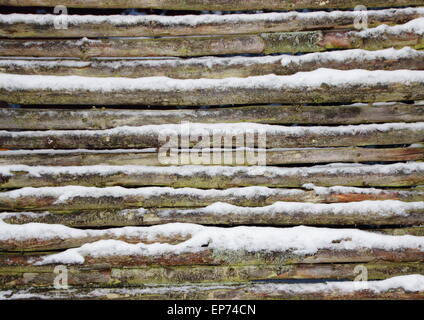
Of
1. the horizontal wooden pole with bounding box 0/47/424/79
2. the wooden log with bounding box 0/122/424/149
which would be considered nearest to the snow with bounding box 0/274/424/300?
the wooden log with bounding box 0/122/424/149

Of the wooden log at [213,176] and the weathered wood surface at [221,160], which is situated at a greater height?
the weathered wood surface at [221,160]

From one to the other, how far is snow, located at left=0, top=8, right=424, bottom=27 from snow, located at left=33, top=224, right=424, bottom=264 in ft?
5.17

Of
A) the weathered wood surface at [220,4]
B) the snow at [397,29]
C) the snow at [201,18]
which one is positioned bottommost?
the snow at [397,29]

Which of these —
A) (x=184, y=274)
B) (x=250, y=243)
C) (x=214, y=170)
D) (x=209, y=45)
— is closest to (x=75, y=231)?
(x=184, y=274)

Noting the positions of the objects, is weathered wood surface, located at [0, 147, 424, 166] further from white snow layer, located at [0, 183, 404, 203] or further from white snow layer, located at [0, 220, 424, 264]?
white snow layer, located at [0, 220, 424, 264]

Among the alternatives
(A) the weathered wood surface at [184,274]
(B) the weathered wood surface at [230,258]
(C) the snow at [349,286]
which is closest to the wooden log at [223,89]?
(B) the weathered wood surface at [230,258]

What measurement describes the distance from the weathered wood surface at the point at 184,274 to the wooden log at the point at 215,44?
1631mm

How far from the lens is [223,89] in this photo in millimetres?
1937

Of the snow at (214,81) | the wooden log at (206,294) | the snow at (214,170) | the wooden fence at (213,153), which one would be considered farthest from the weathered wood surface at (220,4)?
the wooden log at (206,294)

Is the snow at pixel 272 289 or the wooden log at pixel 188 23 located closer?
the snow at pixel 272 289

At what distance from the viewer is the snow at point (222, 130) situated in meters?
1.93

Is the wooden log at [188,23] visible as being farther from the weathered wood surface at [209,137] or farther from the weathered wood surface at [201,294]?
the weathered wood surface at [201,294]

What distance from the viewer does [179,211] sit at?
76.2 inches

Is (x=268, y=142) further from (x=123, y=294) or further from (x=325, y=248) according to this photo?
(x=123, y=294)
